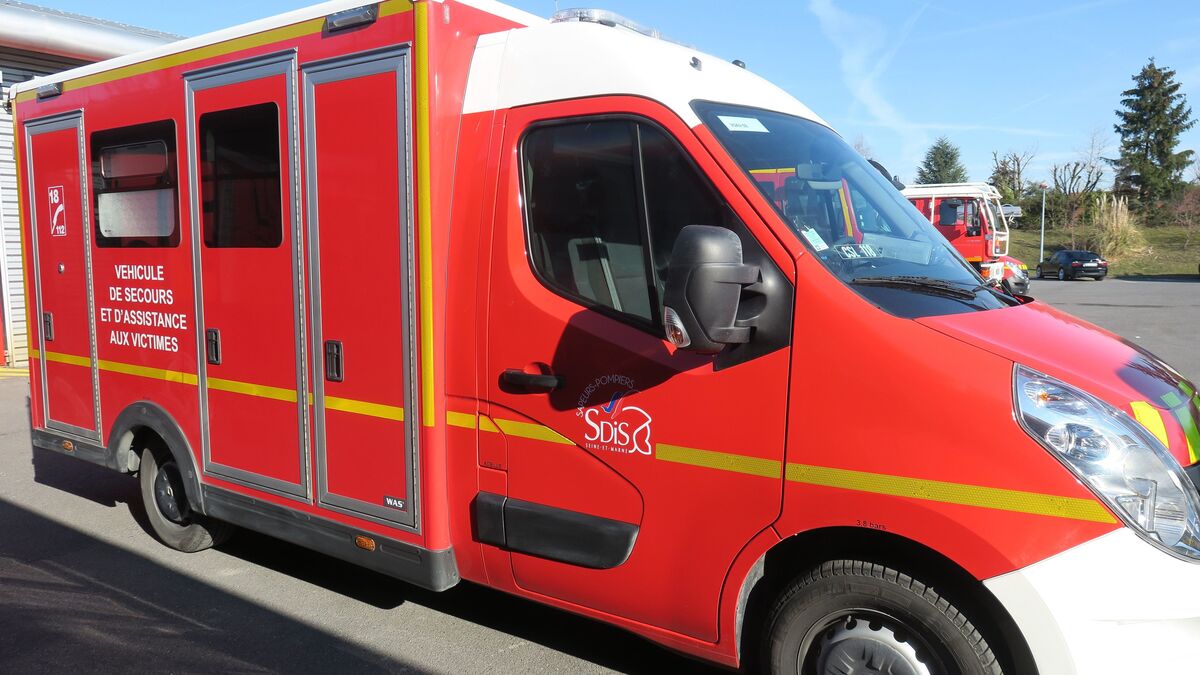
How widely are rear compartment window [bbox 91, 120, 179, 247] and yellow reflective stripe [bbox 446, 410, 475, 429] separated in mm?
2164

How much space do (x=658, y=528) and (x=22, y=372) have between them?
43.3ft

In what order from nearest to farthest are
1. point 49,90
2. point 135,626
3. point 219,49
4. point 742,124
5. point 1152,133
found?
point 742,124 → point 135,626 → point 219,49 → point 49,90 → point 1152,133

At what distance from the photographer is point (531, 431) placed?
135 inches

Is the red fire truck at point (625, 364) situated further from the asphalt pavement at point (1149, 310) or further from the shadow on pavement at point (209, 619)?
the asphalt pavement at point (1149, 310)

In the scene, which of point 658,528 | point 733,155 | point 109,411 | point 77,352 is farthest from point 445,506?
point 77,352

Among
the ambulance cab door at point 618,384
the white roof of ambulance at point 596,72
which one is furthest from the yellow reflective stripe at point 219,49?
the ambulance cab door at point 618,384

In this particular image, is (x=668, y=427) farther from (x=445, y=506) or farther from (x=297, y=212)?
(x=297, y=212)

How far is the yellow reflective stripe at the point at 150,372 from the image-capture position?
15.8 ft

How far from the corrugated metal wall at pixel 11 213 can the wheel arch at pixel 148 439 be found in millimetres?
8988

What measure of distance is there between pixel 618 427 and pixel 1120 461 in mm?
1598

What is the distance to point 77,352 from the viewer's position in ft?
18.4

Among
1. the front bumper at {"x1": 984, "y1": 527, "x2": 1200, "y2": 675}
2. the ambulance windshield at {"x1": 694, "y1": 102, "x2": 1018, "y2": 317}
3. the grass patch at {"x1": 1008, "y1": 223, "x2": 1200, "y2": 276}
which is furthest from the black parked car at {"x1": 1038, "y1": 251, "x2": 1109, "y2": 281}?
the front bumper at {"x1": 984, "y1": 527, "x2": 1200, "y2": 675}

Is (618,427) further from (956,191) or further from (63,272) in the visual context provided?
(956,191)

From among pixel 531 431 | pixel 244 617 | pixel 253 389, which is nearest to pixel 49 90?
pixel 253 389
